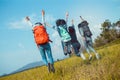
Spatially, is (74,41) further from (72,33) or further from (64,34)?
(64,34)

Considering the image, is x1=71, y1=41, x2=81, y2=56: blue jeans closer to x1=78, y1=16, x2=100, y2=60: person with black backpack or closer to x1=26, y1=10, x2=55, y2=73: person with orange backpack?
x1=78, y1=16, x2=100, y2=60: person with black backpack

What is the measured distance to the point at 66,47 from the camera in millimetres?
11492

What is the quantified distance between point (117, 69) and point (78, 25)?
661cm

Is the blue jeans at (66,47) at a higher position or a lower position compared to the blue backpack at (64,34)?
lower

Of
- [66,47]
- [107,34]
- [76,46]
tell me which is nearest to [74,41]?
[76,46]

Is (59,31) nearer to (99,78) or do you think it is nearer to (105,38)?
(99,78)

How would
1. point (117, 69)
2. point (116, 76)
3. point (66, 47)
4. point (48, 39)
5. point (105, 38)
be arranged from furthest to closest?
1. point (105, 38)
2. point (66, 47)
3. point (48, 39)
4. point (117, 69)
5. point (116, 76)

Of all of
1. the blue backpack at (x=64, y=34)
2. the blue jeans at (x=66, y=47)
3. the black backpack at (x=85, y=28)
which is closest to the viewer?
the blue backpack at (x=64, y=34)

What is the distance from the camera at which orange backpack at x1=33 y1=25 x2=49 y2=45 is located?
10344 mm

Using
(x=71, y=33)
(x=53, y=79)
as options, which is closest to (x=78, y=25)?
(x=71, y=33)

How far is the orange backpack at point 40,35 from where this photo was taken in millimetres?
10344

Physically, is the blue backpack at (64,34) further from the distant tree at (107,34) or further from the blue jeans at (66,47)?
the distant tree at (107,34)

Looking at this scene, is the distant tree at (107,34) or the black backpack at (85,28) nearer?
the black backpack at (85,28)

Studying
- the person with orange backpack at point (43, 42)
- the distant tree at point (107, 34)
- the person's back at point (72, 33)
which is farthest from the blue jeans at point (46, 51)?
the distant tree at point (107, 34)
